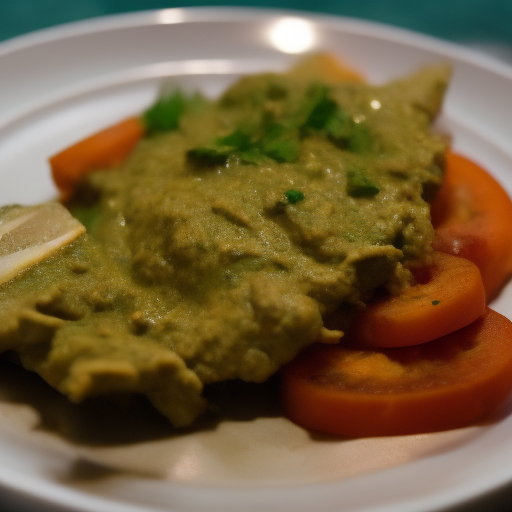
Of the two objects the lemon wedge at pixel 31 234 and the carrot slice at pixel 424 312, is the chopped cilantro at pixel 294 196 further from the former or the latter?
the lemon wedge at pixel 31 234

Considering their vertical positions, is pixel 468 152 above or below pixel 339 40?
below

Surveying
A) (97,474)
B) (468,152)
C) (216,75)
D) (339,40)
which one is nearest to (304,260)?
(97,474)

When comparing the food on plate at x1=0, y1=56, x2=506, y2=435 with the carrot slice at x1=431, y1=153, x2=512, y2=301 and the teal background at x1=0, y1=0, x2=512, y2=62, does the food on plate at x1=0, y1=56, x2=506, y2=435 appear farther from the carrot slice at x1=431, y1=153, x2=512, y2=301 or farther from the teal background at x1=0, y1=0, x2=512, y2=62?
the teal background at x1=0, y1=0, x2=512, y2=62

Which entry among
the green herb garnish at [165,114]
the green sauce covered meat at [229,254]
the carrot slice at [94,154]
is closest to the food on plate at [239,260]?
the green sauce covered meat at [229,254]

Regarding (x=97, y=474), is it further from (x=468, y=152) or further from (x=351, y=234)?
(x=468, y=152)

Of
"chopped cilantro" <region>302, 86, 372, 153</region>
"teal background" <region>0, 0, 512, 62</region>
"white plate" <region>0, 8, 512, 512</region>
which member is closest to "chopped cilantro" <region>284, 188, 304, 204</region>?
"chopped cilantro" <region>302, 86, 372, 153</region>

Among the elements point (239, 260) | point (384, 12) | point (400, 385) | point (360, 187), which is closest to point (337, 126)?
point (360, 187)
